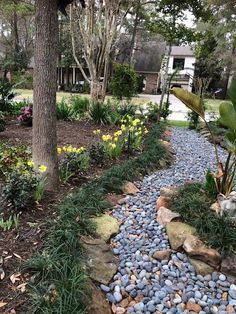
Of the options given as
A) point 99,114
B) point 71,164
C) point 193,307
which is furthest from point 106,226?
point 99,114

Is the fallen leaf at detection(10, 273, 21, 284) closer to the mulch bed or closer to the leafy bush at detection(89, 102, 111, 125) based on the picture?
the mulch bed

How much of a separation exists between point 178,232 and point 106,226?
69 cm

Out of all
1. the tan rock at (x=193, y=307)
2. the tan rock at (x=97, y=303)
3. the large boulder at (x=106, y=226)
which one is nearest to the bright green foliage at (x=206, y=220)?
the tan rock at (x=193, y=307)

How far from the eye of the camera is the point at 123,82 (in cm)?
1109

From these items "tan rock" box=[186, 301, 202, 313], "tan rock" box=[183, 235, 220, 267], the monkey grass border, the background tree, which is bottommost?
"tan rock" box=[186, 301, 202, 313]

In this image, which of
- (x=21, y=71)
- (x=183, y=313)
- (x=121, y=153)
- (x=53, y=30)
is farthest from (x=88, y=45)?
(x=21, y=71)

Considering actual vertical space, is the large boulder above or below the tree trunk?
below

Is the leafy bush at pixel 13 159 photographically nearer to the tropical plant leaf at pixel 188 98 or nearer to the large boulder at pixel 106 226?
the large boulder at pixel 106 226

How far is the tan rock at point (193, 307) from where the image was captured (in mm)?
2299

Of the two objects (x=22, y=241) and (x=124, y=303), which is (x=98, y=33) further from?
(x=124, y=303)

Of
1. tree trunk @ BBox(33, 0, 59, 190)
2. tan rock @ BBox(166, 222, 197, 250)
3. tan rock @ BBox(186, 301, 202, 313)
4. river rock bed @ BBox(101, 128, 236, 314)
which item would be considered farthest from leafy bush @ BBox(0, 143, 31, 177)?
tan rock @ BBox(186, 301, 202, 313)

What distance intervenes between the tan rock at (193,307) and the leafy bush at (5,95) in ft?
24.6

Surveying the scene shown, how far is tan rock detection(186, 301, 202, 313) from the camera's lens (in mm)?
2299

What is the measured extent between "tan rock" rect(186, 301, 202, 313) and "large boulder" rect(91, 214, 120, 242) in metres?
0.91
